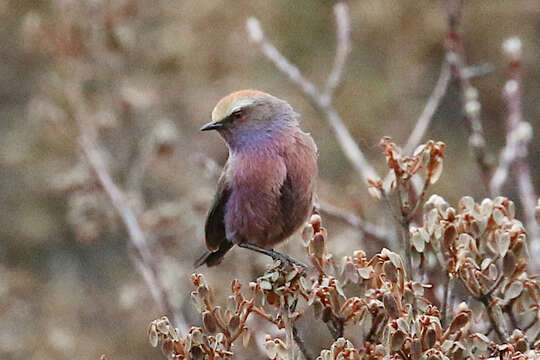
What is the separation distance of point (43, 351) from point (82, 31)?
2.47 m

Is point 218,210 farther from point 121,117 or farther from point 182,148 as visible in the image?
point 182,148

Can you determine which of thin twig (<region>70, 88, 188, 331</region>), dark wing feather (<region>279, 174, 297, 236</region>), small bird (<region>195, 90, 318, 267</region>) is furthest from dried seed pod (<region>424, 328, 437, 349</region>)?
thin twig (<region>70, 88, 188, 331</region>)

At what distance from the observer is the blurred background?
498cm

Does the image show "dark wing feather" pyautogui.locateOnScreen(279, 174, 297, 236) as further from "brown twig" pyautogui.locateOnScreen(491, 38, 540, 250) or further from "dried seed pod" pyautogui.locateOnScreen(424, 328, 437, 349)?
"dried seed pod" pyautogui.locateOnScreen(424, 328, 437, 349)

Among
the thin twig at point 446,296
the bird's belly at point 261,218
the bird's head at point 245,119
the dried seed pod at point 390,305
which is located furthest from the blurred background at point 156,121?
the dried seed pod at point 390,305

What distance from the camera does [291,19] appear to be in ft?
42.0

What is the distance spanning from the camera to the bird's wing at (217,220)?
3166mm

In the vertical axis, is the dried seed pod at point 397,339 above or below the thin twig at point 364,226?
below

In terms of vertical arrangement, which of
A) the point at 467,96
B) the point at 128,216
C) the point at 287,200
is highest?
the point at 128,216

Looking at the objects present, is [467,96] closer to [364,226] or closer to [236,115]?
[364,226]

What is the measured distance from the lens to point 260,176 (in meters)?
3.05

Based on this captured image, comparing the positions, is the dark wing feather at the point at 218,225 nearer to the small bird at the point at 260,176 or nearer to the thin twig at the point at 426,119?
the small bird at the point at 260,176

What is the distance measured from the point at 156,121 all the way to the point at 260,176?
375 cm

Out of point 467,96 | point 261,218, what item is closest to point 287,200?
point 261,218
